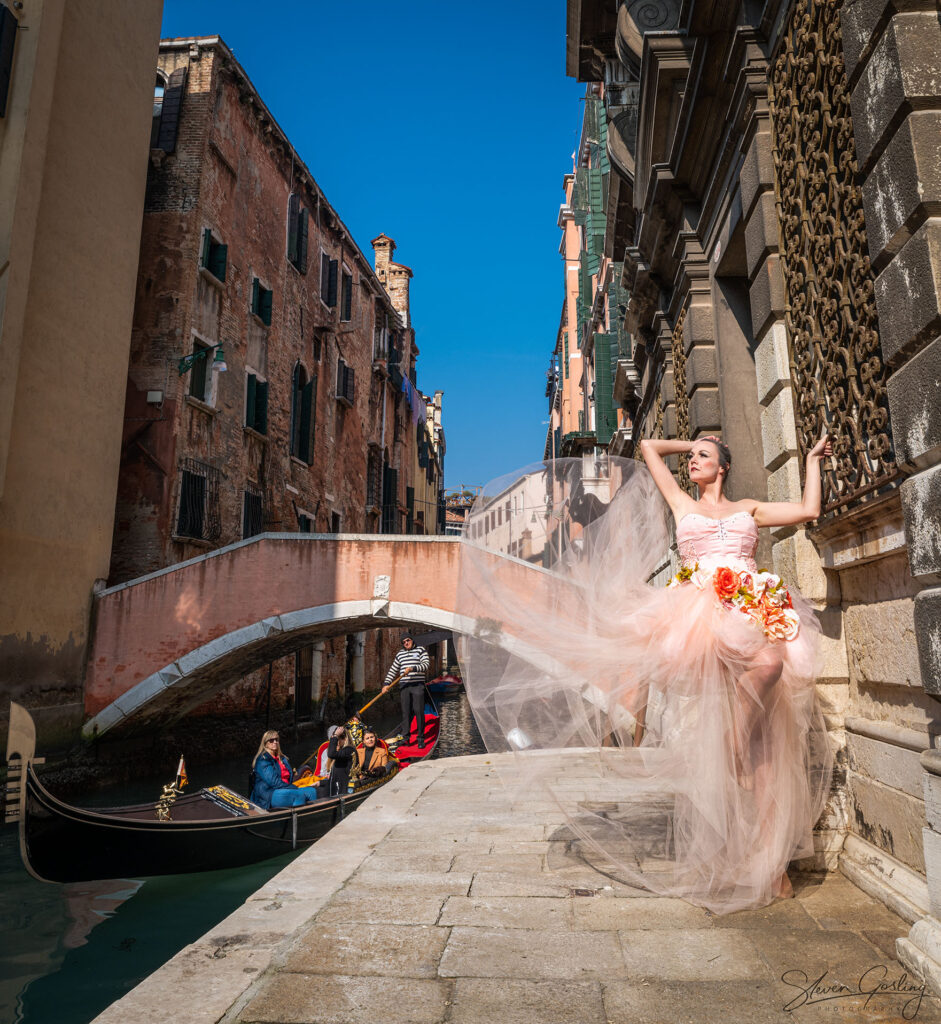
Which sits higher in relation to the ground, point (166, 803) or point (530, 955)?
point (530, 955)

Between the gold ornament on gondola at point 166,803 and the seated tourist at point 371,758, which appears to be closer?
the gold ornament on gondola at point 166,803

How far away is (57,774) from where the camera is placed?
1037 centimetres

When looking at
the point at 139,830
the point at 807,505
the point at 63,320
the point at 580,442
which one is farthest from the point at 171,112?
the point at 807,505

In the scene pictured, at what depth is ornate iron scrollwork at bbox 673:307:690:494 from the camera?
5895 millimetres

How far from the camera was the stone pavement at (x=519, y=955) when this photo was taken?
1848 mm

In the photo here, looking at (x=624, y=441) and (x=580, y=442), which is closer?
(x=624, y=441)

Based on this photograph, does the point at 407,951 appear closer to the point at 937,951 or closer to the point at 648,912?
the point at 648,912

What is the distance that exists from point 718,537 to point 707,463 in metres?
0.29

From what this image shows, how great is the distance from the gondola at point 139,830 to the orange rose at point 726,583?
5.12m

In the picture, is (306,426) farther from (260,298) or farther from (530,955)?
(530,955)

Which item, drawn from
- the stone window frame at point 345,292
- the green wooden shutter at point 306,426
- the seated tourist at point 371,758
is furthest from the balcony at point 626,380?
the stone window frame at point 345,292

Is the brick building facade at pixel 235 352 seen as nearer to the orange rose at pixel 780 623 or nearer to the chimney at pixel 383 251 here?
the chimney at pixel 383 251

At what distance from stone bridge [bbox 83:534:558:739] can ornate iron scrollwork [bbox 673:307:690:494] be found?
5520 mm

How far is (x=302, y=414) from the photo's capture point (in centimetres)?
1711
